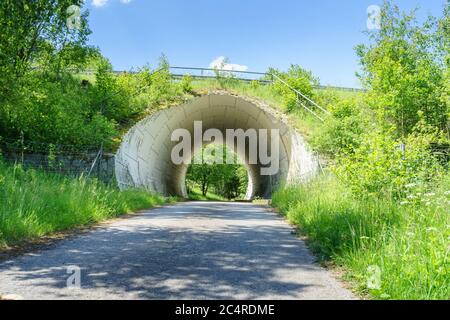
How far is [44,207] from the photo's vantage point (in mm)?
8492

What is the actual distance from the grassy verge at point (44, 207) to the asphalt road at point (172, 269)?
0.73 m

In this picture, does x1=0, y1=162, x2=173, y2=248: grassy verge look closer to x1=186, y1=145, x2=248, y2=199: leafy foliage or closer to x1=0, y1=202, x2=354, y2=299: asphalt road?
x1=0, y1=202, x2=354, y2=299: asphalt road

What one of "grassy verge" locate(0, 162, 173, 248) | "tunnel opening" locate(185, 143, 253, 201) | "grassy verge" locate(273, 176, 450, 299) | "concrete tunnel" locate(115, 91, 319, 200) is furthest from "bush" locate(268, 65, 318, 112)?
"tunnel opening" locate(185, 143, 253, 201)

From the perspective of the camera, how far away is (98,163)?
16062mm

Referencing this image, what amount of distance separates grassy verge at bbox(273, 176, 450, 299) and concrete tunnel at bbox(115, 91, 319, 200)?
370 inches

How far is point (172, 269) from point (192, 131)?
24.4 metres

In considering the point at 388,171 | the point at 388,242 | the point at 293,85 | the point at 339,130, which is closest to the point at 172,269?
the point at 388,242

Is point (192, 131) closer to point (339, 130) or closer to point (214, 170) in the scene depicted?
point (339, 130)

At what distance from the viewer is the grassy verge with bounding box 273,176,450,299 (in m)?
3.83

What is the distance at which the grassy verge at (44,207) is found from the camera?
705cm

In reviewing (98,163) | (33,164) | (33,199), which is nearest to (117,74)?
(98,163)

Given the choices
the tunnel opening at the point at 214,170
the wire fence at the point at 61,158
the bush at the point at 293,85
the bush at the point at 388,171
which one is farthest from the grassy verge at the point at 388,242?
the tunnel opening at the point at 214,170
